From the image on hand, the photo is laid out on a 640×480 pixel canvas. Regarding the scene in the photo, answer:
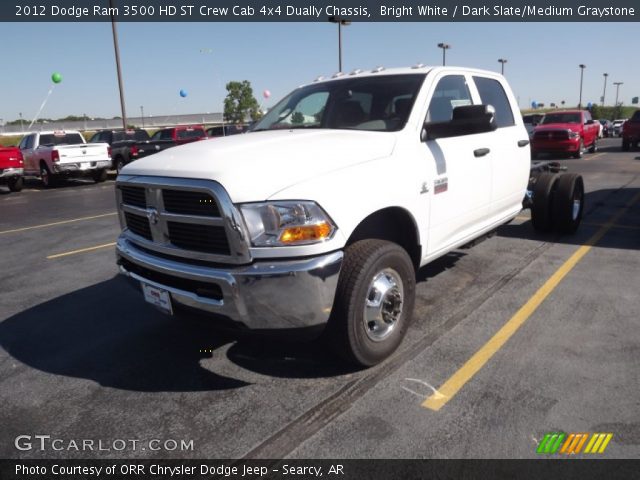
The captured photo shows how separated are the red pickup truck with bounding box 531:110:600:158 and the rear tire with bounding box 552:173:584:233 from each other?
1435 centimetres

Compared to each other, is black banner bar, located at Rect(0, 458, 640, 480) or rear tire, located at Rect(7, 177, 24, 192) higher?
rear tire, located at Rect(7, 177, 24, 192)

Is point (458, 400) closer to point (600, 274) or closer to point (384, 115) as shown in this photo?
point (384, 115)

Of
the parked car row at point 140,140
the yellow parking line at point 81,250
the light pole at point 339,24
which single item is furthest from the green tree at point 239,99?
the yellow parking line at point 81,250

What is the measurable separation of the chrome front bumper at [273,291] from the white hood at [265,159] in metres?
0.41

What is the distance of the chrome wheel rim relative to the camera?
10.4 ft

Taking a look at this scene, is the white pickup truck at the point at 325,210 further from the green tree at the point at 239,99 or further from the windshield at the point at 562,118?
the green tree at the point at 239,99

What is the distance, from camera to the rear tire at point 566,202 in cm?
646

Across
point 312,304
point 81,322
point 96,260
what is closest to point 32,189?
point 96,260

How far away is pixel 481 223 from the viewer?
4.64m

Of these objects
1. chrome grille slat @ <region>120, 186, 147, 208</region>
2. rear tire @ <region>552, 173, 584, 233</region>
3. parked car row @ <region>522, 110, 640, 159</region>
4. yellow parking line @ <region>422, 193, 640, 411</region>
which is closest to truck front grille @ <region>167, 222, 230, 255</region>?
chrome grille slat @ <region>120, 186, 147, 208</region>

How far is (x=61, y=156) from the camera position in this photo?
16219 millimetres

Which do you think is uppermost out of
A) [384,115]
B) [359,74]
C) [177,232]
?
[359,74]

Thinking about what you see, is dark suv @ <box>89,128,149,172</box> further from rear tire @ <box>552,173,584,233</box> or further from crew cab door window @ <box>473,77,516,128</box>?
crew cab door window @ <box>473,77,516,128</box>

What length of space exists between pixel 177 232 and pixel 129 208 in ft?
2.31
